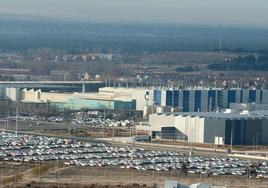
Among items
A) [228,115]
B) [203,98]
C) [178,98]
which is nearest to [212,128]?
[228,115]

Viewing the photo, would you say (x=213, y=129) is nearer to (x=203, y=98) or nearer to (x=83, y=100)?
(x=203, y=98)

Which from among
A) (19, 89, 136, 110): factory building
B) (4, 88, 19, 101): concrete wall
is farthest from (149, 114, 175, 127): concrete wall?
(4, 88, 19, 101): concrete wall

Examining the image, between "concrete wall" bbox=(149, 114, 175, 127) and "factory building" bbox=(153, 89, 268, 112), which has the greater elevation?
"factory building" bbox=(153, 89, 268, 112)

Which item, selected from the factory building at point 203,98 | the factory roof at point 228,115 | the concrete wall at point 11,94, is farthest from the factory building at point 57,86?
the factory roof at point 228,115

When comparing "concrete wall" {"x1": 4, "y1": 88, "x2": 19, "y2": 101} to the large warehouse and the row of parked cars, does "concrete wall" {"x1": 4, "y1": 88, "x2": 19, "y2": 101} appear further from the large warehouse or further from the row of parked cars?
the row of parked cars

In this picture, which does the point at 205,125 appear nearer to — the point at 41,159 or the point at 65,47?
the point at 41,159
